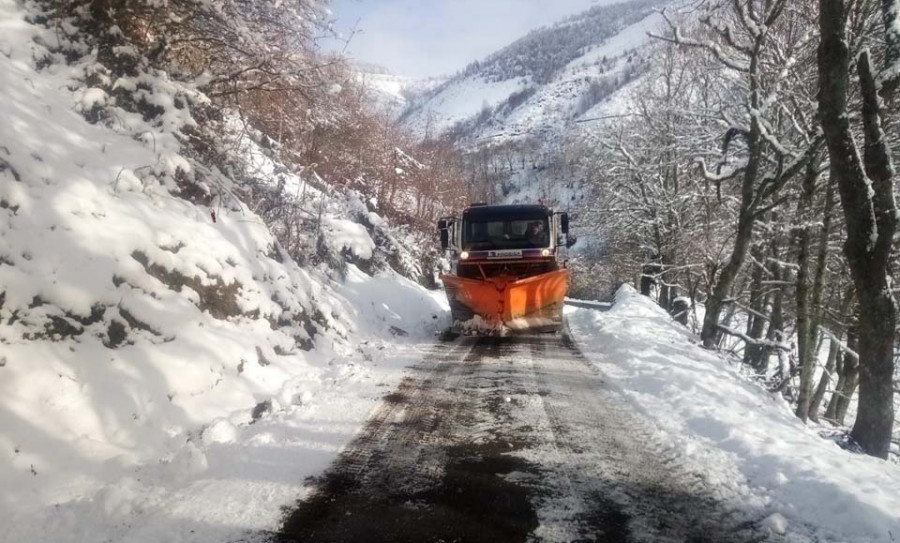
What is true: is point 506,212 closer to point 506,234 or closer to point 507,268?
point 506,234

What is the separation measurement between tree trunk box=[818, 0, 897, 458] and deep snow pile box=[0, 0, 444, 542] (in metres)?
5.78

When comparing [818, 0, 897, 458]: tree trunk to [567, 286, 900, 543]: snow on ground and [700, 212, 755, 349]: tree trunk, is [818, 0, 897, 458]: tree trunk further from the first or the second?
[700, 212, 755, 349]: tree trunk

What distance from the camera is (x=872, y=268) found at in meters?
6.54

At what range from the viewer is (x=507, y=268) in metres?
11.8

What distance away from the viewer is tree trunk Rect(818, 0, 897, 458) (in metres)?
6.35

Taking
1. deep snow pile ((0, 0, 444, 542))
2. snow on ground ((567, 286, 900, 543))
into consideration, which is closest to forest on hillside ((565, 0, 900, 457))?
snow on ground ((567, 286, 900, 543))

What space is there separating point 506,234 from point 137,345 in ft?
27.1

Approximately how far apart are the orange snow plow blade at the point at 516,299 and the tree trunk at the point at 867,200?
4930mm

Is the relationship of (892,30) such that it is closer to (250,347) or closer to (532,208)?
(532,208)

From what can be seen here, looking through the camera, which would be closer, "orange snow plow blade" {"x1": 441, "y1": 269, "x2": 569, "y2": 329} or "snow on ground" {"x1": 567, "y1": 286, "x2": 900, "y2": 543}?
"snow on ground" {"x1": 567, "y1": 286, "x2": 900, "y2": 543}

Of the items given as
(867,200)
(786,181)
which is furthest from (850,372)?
(867,200)

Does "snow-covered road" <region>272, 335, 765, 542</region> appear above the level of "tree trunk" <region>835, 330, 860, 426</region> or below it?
above

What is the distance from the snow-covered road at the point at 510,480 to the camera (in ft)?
10.7

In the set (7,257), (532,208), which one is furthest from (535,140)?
(7,257)
